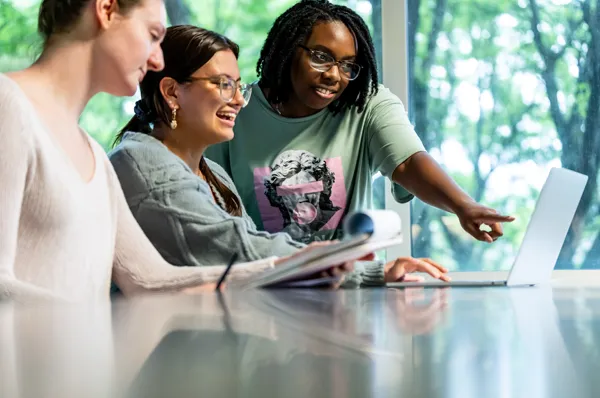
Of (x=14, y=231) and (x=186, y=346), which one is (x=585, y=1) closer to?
(x=14, y=231)

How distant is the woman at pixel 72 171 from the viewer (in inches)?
31.0

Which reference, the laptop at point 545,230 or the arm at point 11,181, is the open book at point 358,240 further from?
the laptop at point 545,230

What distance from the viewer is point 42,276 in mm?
866

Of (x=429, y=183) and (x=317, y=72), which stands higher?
(x=317, y=72)

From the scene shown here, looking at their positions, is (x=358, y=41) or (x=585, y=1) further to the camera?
(x=585, y=1)

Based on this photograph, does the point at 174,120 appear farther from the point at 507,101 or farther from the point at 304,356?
the point at 507,101

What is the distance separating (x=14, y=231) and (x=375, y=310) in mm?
388

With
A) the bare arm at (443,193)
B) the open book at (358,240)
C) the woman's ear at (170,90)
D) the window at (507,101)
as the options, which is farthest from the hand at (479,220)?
the window at (507,101)

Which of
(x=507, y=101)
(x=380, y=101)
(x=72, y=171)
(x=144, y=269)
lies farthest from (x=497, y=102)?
(x=72, y=171)

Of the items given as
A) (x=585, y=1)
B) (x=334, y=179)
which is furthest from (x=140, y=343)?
(x=585, y=1)

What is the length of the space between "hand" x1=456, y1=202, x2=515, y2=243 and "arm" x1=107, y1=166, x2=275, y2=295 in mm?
451

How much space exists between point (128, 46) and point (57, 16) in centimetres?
9

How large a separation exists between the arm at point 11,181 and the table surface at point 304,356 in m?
0.32

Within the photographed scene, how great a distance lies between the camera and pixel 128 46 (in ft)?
3.12
